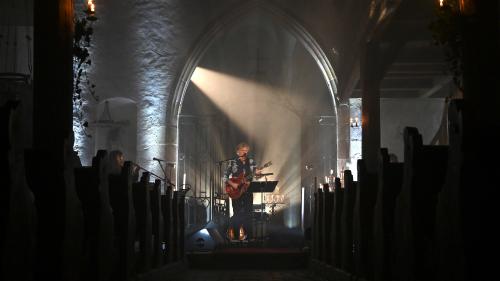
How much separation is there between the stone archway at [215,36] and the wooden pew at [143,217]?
35.7 feet

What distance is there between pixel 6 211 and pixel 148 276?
13.4 ft

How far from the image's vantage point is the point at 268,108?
81.6ft

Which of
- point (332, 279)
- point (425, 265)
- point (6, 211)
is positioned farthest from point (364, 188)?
point (6, 211)

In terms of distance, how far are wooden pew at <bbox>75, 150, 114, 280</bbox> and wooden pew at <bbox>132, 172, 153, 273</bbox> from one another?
176 cm

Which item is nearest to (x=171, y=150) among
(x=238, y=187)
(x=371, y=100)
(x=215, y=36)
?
(x=215, y=36)

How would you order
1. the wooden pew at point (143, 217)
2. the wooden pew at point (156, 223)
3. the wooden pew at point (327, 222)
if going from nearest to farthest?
the wooden pew at point (143, 217), the wooden pew at point (156, 223), the wooden pew at point (327, 222)

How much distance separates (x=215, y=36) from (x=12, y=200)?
15.3 meters

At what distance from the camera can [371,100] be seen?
449 inches

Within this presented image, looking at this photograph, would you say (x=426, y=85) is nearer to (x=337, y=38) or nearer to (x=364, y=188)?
(x=337, y=38)

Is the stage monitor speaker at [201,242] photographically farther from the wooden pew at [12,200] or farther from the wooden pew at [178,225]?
the wooden pew at [12,200]

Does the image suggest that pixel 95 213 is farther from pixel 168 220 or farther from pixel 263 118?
pixel 263 118

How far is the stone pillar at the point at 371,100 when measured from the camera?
11.1 meters

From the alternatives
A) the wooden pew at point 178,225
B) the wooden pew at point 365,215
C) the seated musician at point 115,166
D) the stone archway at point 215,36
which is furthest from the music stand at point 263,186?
the wooden pew at point 365,215

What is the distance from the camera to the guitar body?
14.6m
